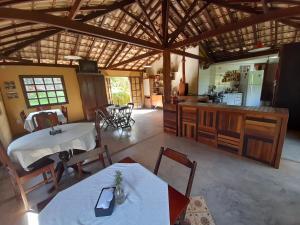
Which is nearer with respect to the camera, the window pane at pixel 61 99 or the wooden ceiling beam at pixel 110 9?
the wooden ceiling beam at pixel 110 9

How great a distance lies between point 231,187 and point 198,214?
2.45 ft

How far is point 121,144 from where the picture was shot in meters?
3.61

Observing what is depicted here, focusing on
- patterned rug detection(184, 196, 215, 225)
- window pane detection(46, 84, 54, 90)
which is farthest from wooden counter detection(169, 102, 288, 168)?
window pane detection(46, 84, 54, 90)

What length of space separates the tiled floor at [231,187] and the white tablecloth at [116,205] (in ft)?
3.60

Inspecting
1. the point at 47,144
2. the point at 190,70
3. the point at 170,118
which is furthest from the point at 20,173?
the point at 190,70

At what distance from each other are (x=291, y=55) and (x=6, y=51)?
8219 millimetres

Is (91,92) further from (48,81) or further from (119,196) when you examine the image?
(119,196)

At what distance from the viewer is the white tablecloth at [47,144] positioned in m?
1.76

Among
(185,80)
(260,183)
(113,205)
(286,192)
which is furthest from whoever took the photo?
(185,80)

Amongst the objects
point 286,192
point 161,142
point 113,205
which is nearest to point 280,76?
point 286,192

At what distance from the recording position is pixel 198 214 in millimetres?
1588

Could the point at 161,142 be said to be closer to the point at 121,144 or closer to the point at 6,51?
the point at 121,144

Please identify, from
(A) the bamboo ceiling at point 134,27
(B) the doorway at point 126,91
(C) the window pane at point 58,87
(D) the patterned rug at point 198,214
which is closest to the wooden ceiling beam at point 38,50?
(A) the bamboo ceiling at point 134,27

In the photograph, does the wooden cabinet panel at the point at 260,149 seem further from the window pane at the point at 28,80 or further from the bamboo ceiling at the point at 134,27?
the window pane at the point at 28,80
